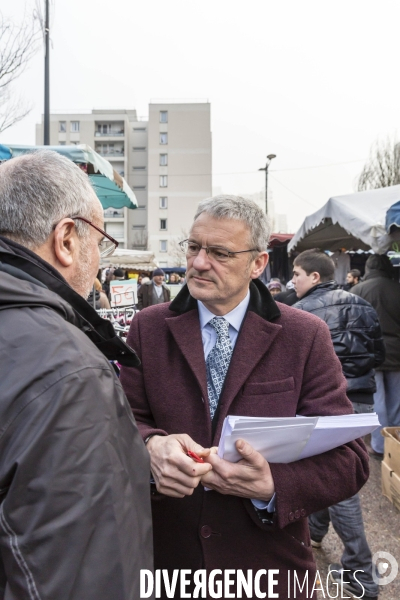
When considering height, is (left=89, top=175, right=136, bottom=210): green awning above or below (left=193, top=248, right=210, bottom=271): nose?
above

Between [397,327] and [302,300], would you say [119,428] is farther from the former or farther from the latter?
[397,327]

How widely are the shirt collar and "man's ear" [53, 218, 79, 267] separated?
73cm

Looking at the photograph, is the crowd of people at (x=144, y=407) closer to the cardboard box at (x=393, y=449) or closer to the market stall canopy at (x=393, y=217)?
the cardboard box at (x=393, y=449)

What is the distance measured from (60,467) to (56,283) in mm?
454

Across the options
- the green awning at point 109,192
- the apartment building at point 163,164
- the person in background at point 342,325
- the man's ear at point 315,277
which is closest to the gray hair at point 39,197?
the person in background at point 342,325

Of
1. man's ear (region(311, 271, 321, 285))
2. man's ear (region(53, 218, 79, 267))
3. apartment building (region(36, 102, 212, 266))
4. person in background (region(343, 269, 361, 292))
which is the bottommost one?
man's ear (region(53, 218, 79, 267))

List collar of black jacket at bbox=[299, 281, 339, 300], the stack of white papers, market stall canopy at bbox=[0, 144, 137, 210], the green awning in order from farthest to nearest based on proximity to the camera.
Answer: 1. the green awning
2. collar of black jacket at bbox=[299, 281, 339, 300]
3. market stall canopy at bbox=[0, 144, 137, 210]
4. the stack of white papers

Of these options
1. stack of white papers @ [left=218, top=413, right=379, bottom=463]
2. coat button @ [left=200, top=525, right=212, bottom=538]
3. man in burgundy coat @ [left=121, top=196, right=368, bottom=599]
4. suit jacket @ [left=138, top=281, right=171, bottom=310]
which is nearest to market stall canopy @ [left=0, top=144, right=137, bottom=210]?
man in burgundy coat @ [left=121, top=196, right=368, bottom=599]

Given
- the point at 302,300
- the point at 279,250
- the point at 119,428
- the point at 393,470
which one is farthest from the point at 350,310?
the point at 279,250

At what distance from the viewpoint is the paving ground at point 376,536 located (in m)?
2.96

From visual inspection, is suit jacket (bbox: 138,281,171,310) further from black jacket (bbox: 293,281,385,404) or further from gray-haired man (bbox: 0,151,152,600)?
gray-haired man (bbox: 0,151,152,600)

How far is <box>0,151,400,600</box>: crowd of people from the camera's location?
0.82 metres

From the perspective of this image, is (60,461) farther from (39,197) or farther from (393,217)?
(393,217)

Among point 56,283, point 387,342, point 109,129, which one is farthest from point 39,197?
point 109,129
